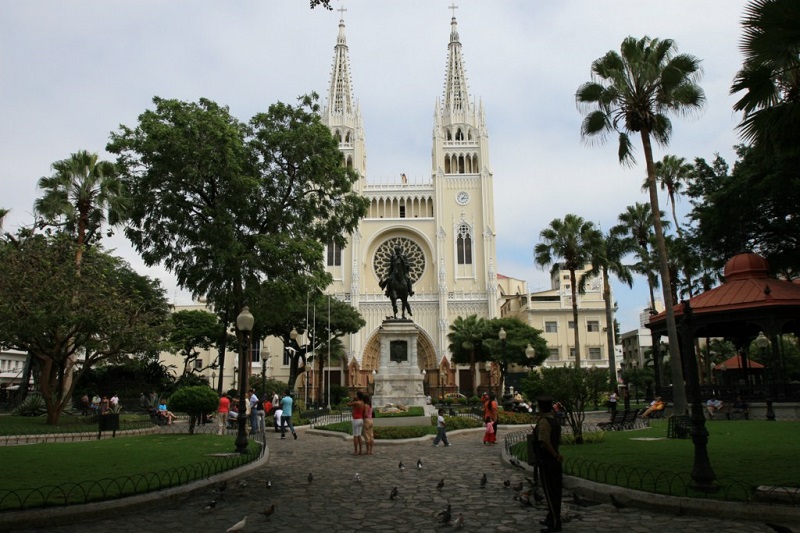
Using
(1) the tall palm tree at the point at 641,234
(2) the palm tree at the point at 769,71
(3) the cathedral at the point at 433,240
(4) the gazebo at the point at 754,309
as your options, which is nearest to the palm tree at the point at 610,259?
(1) the tall palm tree at the point at 641,234

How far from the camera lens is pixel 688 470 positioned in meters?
9.46

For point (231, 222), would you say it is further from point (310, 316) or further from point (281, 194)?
point (310, 316)

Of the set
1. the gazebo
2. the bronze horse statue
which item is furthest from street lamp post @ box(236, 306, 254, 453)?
the gazebo

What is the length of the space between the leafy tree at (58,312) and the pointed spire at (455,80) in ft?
169

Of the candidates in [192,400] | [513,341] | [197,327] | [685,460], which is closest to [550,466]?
[685,460]

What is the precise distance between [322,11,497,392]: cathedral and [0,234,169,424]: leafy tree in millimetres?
36448

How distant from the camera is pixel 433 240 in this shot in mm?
64375

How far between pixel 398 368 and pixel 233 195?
9.53m

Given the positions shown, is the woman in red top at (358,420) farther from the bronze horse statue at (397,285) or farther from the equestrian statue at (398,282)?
the bronze horse statue at (397,285)

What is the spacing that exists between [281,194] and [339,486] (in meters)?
16.0

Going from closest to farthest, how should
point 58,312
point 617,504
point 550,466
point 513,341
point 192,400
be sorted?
point 550,466 < point 617,504 < point 192,400 < point 58,312 < point 513,341

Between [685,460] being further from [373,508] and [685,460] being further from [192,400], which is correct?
[192,400]

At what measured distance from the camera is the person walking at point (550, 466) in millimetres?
6523

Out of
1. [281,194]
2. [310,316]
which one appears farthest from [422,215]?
[281,194]
